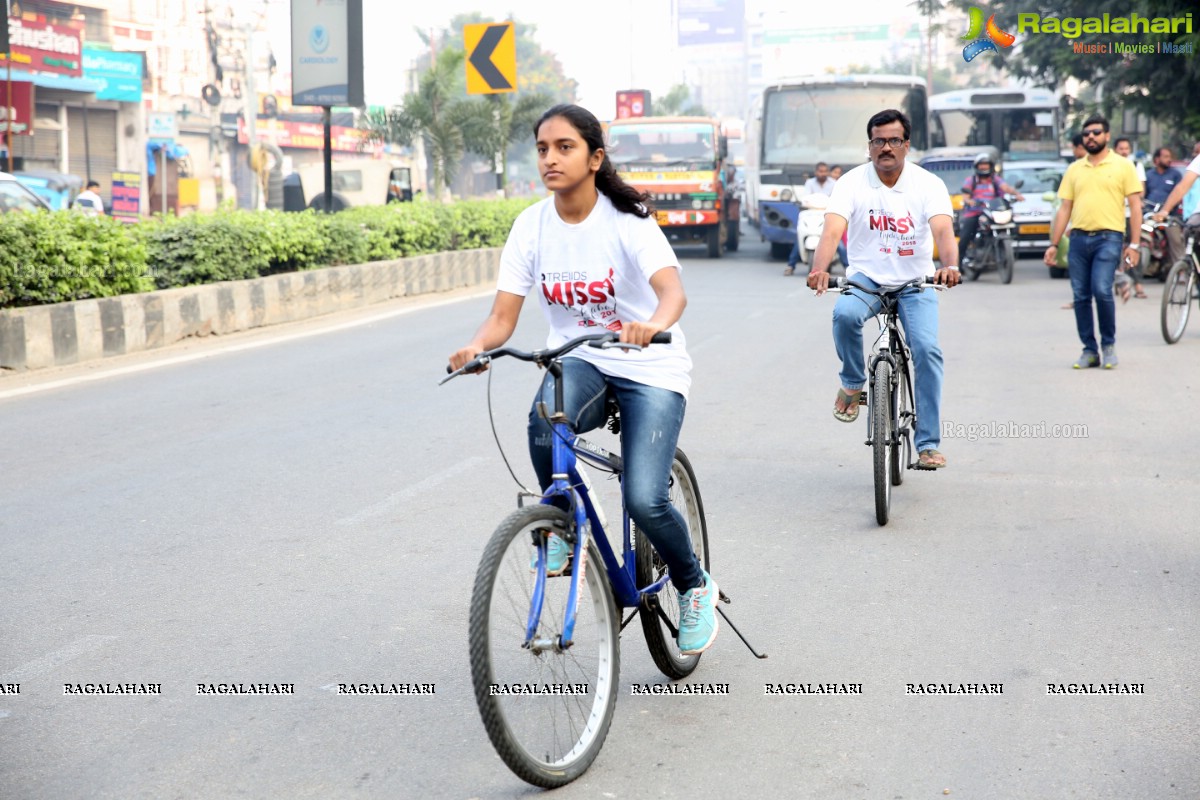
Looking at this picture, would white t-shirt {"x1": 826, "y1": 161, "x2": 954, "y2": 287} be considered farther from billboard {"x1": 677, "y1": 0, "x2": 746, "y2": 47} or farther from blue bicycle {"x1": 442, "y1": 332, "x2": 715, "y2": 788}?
billboard {"x1": 677, "y1": 0, "x2": 746, "y2": 47}

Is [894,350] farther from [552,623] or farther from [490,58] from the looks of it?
[490,58]

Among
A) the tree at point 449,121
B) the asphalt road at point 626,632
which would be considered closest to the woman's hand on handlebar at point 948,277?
the asphalt road at point 626,632

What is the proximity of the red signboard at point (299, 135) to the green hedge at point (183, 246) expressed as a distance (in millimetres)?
38487

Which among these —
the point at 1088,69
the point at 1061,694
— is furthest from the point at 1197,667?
the point at 1088,69

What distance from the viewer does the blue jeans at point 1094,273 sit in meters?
10.5

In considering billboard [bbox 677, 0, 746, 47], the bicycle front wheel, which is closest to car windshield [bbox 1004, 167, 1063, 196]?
the bicycle front wheel

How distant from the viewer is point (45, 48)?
3888cm

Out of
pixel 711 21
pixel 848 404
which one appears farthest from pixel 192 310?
pixel 711 21

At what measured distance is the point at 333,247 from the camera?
16.4 metres

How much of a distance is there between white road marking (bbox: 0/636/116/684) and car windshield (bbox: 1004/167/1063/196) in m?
20.8

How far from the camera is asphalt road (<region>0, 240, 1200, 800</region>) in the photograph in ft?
12.0

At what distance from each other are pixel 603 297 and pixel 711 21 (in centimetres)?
14410

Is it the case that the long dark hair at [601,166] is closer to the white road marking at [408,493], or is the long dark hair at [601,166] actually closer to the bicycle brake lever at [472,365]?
the bicycle brake lever at [472,365]

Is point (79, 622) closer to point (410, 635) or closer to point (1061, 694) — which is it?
point (410, 635)
